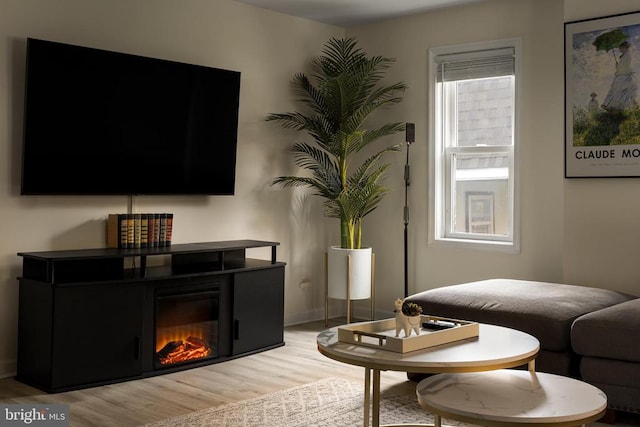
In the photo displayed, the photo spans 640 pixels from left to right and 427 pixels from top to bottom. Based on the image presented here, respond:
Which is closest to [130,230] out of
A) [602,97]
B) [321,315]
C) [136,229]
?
[136,229]

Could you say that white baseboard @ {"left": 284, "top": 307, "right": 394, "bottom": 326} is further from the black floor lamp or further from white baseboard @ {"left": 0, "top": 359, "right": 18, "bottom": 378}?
white baseboard @ {"left": 0, "top": 359, "right": 18, "bottom": 378}

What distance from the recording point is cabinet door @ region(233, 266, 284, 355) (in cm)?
485

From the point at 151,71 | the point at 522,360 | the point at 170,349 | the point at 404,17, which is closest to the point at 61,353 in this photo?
the point at 170,349

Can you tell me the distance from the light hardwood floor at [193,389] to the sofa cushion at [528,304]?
0.48 metres

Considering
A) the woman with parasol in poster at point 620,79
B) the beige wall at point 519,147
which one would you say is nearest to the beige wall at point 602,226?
the woman with parasol in poster at point 620,79

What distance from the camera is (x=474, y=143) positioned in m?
5.68

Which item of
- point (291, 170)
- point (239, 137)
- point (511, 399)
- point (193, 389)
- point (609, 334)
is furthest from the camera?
point (291, 170)

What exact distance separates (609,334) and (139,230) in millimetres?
2731

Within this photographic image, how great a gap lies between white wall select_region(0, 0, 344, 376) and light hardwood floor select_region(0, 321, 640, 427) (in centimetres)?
66

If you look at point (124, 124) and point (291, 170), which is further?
point (291, 170)

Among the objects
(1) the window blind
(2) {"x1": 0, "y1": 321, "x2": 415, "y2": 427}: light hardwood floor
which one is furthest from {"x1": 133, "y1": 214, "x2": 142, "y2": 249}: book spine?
(1) the window blind

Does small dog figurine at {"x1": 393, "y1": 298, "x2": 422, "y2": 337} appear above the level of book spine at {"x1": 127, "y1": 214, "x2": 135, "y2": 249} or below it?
below

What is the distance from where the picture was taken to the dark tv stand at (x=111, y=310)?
402cm

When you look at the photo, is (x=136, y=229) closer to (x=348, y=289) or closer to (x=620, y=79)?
(x=348, y=289)
